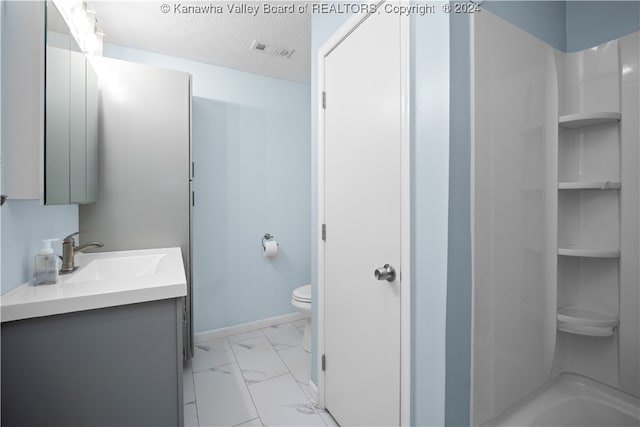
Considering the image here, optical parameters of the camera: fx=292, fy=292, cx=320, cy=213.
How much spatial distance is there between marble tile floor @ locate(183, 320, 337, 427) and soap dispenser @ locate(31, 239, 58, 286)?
42.1 inches

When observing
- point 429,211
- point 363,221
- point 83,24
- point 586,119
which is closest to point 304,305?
point 363,221

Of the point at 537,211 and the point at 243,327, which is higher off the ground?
the point at 537,211

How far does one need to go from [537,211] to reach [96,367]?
6.13ft

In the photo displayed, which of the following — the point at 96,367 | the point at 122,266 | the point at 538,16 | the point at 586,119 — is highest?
the point at 538,16

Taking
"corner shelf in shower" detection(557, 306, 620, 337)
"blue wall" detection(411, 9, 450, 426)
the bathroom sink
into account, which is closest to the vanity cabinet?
the bathroom sink

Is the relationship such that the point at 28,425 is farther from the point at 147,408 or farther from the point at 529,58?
the point at 529,58

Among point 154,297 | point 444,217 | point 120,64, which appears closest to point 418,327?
point 444,217

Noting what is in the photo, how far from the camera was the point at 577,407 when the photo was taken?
4.25 ft

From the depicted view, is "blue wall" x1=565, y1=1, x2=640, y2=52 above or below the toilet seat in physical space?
above

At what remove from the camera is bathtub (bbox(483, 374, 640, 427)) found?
1.20 meters

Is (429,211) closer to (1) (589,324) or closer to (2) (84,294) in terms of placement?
(1) (589,324)

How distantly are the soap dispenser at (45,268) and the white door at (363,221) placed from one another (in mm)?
1255

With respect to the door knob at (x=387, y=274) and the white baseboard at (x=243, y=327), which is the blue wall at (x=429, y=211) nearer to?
the door knob at (x=387, y=274)

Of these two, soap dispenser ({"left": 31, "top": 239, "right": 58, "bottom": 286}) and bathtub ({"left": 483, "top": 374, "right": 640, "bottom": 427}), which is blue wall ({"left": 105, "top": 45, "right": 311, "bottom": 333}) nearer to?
soap dispenser ({"left": 31, "top": 239, "right": 58, "bottom": 286})
